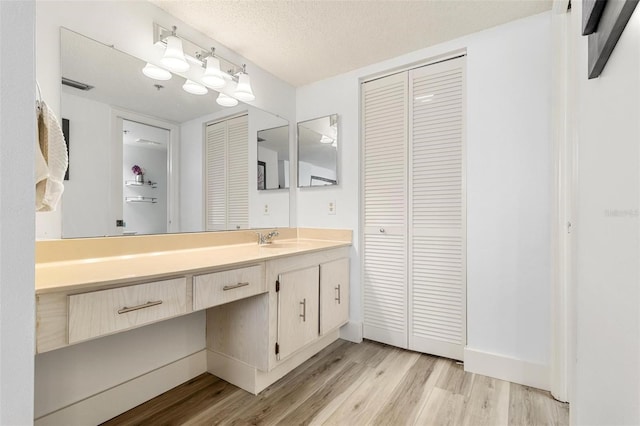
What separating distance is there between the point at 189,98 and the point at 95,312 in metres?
1.44

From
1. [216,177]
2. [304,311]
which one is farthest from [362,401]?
[216,177]

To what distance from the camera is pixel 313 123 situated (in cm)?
273

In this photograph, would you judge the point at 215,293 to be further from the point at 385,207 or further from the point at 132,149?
the point at 385,207

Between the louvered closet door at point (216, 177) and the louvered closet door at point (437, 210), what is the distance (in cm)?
140

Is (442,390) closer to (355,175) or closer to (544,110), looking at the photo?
(355,175)

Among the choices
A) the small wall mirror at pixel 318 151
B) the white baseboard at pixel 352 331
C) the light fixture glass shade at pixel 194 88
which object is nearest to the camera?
the light fixture glass shade at pixel 194 88

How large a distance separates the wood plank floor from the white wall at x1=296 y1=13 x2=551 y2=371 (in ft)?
0.88

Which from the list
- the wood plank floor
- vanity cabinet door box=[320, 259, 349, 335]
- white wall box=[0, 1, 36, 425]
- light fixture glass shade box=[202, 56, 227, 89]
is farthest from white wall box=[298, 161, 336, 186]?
white wall box=[0, 1, 36, 425]

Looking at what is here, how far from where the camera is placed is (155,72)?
178 centimetres

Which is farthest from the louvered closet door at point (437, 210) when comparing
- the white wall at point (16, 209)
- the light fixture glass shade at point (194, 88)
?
the white wall at point (16, 209)

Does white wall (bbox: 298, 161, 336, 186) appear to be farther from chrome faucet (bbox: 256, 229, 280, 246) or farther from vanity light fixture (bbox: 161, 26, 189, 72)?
vanity light fixture (bbox: 161, 26, 189, 72)

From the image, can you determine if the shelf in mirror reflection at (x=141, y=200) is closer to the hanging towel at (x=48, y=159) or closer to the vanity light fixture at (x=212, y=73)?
the hanging towel at (x=48, y=159)

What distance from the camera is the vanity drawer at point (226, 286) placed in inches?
54.3

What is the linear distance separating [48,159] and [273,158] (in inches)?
70.0
